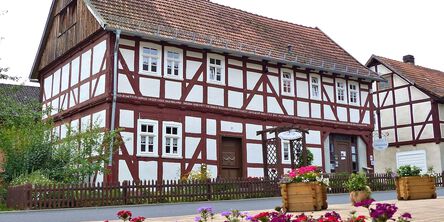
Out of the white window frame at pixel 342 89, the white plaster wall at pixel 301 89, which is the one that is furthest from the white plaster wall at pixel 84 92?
the white window frame at pixel 342 89

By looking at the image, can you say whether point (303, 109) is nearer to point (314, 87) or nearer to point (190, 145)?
point (314, 87)

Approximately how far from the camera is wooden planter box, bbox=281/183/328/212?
35.5 feet

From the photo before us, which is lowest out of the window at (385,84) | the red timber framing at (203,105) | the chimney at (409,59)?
the red timber framing at (203,105)

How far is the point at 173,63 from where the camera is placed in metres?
19.5

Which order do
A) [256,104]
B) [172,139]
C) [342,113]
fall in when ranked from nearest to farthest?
1. [172,139]
2. [256,104]
3. [342,113]

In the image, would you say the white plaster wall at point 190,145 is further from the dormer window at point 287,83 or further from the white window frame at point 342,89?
the white window frame at point 342,89

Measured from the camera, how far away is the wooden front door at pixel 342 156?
24.5m

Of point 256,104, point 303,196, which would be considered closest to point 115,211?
point 303,196

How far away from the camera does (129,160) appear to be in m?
17.8

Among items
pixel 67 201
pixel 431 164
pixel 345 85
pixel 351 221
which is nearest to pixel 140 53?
pixel 67 201

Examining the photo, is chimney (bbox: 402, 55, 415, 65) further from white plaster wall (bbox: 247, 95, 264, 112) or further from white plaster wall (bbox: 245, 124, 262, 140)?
white plaster wall (bbox: 245, 124, 262, 140)

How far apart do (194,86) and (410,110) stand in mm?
16531

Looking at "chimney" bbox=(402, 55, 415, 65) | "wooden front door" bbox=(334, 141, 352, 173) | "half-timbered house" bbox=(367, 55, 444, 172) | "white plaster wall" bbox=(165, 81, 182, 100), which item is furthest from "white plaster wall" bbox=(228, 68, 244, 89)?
"chimney" bbox=(402, 55, 415, 65)

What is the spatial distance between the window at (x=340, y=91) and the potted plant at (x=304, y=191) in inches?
558
